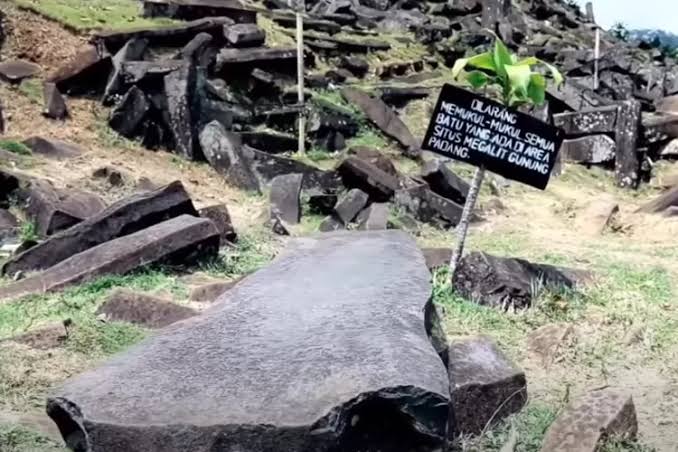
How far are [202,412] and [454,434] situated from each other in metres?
1.11

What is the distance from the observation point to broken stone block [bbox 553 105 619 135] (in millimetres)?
11633

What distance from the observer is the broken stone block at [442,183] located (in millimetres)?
8797

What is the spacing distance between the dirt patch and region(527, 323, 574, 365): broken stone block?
6927mm

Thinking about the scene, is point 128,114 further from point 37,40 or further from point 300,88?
point 300,88

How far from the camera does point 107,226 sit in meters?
5.80

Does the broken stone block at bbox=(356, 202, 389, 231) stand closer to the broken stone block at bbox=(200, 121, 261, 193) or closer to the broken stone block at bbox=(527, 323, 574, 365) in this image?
the broken stone block at bbox=(200, 121, 261, 193)

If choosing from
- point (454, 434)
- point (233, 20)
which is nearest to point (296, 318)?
point (454, 434)

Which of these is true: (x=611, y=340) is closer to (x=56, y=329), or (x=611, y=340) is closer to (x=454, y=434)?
(x=454, y=434)

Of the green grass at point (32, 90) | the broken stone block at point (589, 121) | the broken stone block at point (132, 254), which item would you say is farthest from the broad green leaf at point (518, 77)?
the broken stone block at point (589, 121)

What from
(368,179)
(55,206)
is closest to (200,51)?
(368,179)

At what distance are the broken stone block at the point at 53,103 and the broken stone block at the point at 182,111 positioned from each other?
1.07 m

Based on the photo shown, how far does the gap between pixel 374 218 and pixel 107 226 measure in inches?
92.9

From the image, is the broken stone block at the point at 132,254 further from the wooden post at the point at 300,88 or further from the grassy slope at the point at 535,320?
the wooden post at the point at 300,88

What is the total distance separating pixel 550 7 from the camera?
68.0ft
